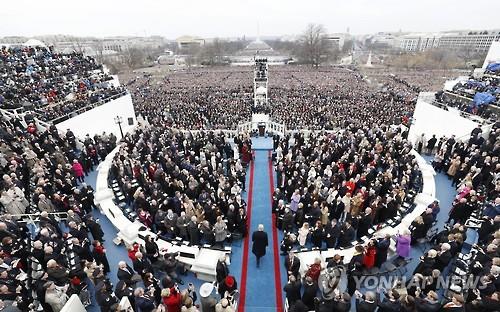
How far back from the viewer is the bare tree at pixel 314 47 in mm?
70125

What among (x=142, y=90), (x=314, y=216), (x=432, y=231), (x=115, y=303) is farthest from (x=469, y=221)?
(x=142, y=90)

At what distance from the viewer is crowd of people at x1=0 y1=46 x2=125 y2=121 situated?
1614cm

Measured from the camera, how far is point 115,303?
5.12m

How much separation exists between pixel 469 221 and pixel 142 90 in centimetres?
3914

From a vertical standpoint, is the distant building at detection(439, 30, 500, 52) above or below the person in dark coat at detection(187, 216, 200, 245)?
above

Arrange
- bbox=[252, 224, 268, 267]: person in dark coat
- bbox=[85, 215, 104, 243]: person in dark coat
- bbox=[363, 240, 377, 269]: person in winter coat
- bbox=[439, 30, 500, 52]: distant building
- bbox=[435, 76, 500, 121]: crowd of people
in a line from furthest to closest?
bbox=[439, 30, 500, 52]: distant building → bbox=[435, 76, 500, 121]: crowd of people → bbox=[85, 215, 104, 243]: person in dark coat → bbox=[252, 224, 268, 267]: person in dark coat → bbox=[363, 240, 377, 269]: person in winter coat

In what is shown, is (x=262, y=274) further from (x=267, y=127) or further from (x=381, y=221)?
(x=267, y=127)

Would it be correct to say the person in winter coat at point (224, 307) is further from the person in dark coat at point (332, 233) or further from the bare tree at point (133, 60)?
the bare tree at point (133, 60)

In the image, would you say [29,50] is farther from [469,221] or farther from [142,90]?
[469,221]

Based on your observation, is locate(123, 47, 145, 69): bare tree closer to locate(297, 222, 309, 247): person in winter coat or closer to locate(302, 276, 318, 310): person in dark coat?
locate(297, 222, 309, 247): person in winter coat

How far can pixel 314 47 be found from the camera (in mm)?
70562

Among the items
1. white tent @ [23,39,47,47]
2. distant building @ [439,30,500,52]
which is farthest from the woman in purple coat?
distant building @ [439,30,500,52]

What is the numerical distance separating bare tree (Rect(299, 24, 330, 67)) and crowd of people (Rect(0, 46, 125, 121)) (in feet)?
188

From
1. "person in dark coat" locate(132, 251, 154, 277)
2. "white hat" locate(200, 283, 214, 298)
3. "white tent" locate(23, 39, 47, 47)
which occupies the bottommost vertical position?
"person in dark coat" locate(132, 251, 154, 277)
